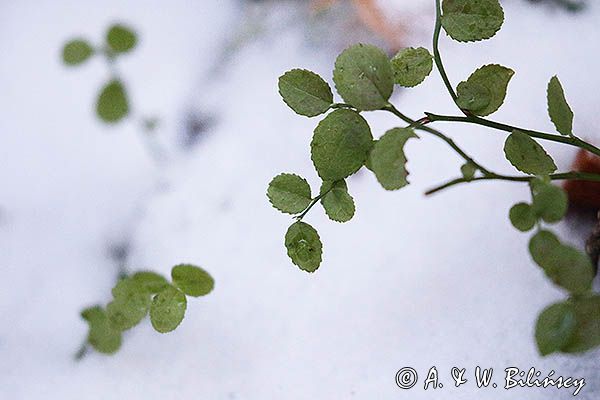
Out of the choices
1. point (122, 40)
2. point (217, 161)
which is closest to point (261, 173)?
point (217, 161)

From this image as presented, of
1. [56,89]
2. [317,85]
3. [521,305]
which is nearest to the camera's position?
[317,85]

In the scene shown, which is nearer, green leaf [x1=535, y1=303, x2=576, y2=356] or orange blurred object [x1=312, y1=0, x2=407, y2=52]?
green leaf [x1=535, y1=303, x2=576, y2=356]

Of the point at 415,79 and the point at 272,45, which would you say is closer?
the point at 415,79

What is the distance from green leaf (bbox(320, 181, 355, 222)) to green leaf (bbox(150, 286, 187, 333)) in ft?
0.32

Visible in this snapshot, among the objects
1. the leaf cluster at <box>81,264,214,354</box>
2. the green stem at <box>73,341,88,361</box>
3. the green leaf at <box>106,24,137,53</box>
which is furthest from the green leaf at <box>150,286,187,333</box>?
the green leaf at <box>106,24,137,53</box>

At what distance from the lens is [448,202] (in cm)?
52

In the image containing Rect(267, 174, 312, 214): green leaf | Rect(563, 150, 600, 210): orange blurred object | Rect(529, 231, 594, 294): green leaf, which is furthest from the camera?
Rect(563, 150, 600, 210): orange blurred object

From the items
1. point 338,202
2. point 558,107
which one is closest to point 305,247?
point 338,202

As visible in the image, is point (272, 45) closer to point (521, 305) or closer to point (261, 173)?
point (261, 173)

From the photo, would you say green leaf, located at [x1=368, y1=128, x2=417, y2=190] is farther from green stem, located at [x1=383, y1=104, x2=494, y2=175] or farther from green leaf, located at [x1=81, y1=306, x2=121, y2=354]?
green leaf, located at [x1=81, y1=306, x2=121, y2=354]

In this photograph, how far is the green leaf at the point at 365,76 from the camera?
33 centimetres

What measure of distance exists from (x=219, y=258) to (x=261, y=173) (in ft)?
0.21

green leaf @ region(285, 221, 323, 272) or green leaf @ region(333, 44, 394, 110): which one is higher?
green leaf @ region(333, 44, 394, 110)

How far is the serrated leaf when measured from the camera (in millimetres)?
355
